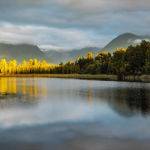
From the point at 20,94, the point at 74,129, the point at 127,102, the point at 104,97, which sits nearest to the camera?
the point at 74,129

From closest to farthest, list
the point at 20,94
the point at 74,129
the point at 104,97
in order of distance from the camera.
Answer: the point at 74,129 → the point at 104,97 → the point at 20,94

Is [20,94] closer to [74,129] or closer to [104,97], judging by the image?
[104,97]

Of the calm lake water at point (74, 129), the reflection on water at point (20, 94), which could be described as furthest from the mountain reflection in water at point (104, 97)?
the calm lake water at point (74, 129)

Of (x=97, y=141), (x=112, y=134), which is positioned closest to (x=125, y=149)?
(x=97, y=141)

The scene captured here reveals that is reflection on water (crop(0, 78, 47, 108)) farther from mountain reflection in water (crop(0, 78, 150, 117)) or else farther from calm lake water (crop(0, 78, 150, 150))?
calm lake water (crop(0, 78, 150, 150))

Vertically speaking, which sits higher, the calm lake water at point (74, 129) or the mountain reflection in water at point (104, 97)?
the calm lake water at point (74, 129)

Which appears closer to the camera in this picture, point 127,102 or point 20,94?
point 127,102

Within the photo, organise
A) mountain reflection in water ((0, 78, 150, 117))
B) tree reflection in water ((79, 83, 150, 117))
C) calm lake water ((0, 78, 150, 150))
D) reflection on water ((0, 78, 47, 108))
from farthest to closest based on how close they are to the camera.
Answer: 1. reflection on water ((0, 78, 47, 108))
2. mountain reflection in water ((0, 78, 150, 117))
3. tree reflection in water ((79, 83, 150, 117))
4. calm lake water ((0, 78, 150, 150))

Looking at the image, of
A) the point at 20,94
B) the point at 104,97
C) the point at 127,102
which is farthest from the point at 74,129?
the point at 20,94

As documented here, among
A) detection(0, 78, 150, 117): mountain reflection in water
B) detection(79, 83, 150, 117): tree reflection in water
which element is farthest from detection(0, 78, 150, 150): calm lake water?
detection(0, 78, 150, 117): mountain reflection in water

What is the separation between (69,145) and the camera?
21.8 metres

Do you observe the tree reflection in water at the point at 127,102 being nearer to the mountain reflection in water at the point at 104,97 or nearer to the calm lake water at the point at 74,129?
the mountain reflection in water at the point at 104,97

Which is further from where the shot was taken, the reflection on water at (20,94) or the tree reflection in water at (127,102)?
the reflection on water at (20,94)

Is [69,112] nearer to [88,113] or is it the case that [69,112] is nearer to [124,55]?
[88,113]
